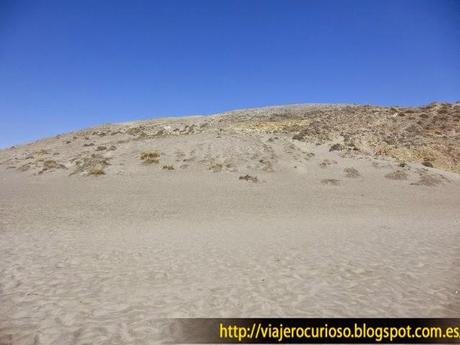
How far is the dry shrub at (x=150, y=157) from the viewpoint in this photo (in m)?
31.3

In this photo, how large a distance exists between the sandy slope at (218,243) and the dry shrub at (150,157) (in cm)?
67

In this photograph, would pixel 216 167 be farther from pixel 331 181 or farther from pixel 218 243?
pixel 218 243

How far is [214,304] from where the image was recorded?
23.7ft

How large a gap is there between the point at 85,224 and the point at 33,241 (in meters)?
3.49

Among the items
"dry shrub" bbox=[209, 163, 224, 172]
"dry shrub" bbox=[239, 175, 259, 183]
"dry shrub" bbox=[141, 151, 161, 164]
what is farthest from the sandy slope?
"dry shrub" bbox=[141, 151, 161, 164]

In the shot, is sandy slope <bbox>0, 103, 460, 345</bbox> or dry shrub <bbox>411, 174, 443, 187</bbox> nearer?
sandy slope <bbox>0, 103, 460, 345</bbox>

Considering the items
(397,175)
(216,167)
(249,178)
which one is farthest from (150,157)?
(397,175)

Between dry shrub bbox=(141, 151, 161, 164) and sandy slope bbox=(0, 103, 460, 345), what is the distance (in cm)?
67

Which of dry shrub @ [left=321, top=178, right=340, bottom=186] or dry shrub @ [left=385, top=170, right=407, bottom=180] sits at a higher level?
dry shrub @ [left=385, top=170, right=407, bottom=180]

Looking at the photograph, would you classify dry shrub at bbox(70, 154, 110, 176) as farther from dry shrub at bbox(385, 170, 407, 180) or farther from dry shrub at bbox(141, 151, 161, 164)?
dry shrub at bbox(385, 170, 407, 180)

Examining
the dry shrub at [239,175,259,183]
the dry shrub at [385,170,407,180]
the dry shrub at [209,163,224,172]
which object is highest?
the dry shrub at [209,163,224,172]

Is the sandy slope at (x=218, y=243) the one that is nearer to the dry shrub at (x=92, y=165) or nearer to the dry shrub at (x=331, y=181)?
the dry shrub at (x=331, y=181)

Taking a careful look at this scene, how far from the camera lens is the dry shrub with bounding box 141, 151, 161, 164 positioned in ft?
103

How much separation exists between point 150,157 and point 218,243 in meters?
20.9
